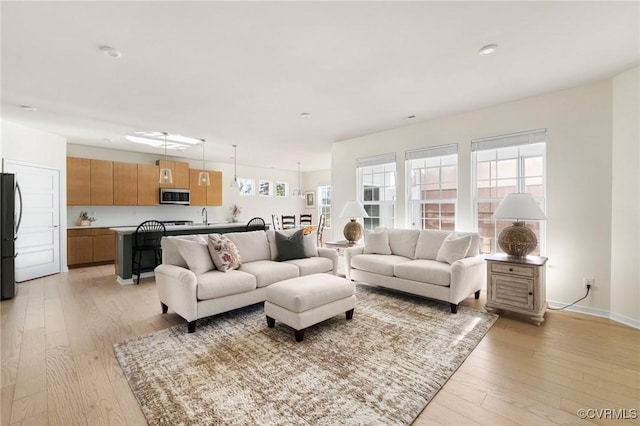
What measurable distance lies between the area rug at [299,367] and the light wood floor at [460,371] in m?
0.13

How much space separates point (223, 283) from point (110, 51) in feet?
7.79

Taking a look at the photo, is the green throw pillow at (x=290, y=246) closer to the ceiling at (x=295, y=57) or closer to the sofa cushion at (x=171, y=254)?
the sofa cushion at (x=171, y=254)

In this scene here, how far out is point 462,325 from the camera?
9.94ft

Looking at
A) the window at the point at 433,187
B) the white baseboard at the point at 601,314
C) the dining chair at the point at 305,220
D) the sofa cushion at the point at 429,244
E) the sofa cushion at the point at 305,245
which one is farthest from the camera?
the dining chair at the point at 305,220

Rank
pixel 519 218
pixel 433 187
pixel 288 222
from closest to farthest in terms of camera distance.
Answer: pixel 519 218 → pixel 433 187 → pixel 288 222

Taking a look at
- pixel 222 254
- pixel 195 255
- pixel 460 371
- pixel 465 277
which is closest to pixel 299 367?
pixel 460 371

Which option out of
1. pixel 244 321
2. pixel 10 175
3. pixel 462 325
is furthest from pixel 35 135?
pixel 462 325

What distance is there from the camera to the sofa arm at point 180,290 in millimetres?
2861

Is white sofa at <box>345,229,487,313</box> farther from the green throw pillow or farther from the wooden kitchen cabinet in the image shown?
the wooden kitchen cabinet

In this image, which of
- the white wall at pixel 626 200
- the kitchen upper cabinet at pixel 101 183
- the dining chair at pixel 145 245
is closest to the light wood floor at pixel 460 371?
the white wall at pixel 626 200

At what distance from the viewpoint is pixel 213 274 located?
127 inches

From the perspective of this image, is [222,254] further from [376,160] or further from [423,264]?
[376,160]

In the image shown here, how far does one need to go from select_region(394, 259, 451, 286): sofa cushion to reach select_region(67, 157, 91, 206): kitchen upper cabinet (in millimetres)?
6314

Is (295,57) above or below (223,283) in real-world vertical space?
above
